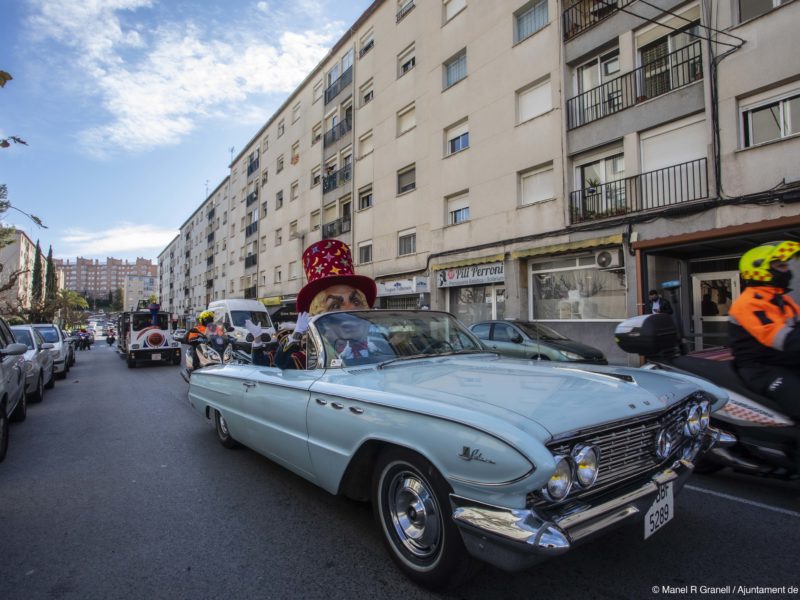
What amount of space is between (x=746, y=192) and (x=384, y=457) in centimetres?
1104

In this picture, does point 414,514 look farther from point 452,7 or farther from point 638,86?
point 452,7

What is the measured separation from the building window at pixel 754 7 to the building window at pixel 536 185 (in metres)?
5.36

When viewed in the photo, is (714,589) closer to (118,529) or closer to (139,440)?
(118,529)

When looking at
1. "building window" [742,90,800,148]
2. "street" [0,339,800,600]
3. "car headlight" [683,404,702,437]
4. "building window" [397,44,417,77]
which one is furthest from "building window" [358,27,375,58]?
"car headlight" [683,404,702,437]

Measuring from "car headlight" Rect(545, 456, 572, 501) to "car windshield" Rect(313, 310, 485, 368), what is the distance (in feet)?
5.10

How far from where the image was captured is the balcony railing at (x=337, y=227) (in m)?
24.4

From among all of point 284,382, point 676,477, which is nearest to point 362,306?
point 284,382

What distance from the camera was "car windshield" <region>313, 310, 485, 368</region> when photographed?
3.24m

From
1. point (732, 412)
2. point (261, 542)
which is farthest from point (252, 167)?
point (732, 412)

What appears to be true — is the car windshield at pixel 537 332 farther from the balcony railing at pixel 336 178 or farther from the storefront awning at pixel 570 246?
the balcony railing at pixel 336 178

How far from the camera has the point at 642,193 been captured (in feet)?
38.5

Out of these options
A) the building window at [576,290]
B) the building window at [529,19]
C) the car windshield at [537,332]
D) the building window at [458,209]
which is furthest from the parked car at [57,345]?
the building window at [529,19]

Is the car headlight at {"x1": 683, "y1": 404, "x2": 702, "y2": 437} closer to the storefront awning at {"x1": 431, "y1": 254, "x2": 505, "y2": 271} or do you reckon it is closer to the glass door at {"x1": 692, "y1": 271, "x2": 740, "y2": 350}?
the glass door at {"x1": 692, "y1": 271, "x2": 740, "y2": 350}

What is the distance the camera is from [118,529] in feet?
10.0
